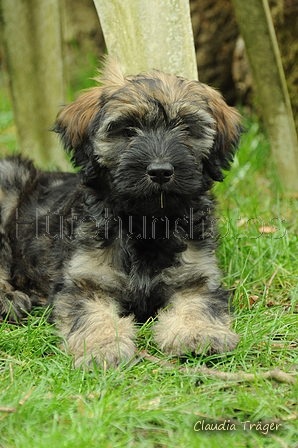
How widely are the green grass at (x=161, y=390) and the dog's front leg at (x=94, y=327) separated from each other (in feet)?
0.23

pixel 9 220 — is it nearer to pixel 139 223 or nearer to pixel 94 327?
pixel 139 223

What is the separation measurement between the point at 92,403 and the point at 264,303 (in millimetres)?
1503

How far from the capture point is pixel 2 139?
22.0 ft

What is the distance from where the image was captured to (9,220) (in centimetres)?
405

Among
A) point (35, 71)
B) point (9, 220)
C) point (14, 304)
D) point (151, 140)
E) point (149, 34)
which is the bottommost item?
point (14, 304)

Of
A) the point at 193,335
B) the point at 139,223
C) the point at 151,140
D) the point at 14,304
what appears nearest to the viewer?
the point at 193,335

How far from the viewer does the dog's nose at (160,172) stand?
283 cm

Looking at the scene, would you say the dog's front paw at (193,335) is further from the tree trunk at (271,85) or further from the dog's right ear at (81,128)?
the tree trunk at (271,85)

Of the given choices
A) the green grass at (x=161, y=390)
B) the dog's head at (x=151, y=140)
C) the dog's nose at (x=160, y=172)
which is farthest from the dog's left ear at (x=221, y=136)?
the green grass at (x=161, y=390)

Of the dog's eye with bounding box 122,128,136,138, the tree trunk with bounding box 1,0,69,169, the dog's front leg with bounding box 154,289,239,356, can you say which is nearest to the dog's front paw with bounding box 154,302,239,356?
the dog's front leg with bounding box 154,289,239,356

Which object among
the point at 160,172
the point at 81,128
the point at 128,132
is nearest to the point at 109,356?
the point at 160,172

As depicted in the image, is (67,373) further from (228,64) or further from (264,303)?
(228,64)

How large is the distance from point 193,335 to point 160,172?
2.63ft

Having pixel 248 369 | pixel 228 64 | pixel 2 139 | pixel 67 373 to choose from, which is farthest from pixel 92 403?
pixel 228 64
